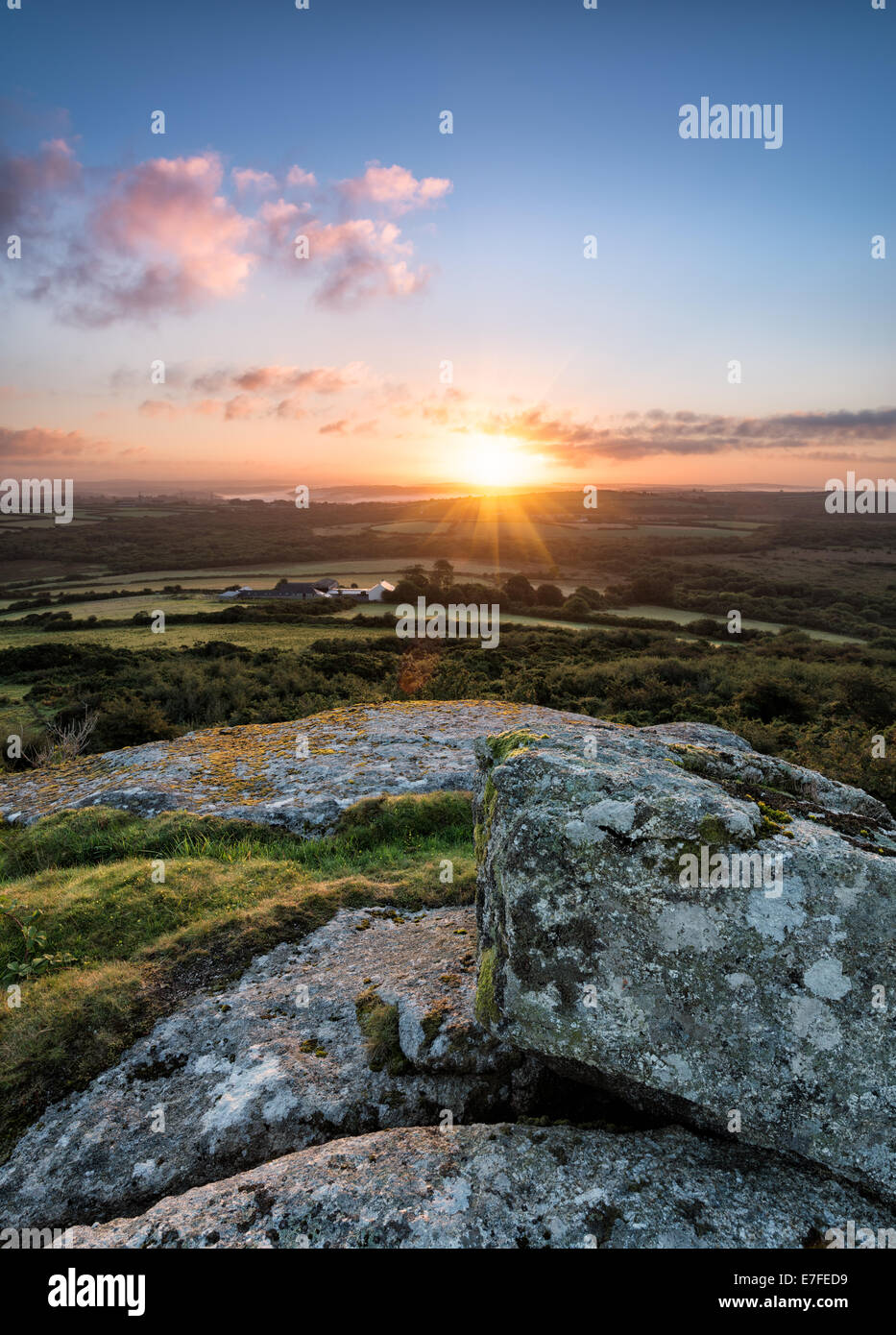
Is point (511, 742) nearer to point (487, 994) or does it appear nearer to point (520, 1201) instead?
point (487, 994)

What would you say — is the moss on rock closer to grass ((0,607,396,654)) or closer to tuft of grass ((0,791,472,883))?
tuft of grass ((0,791,472,883))

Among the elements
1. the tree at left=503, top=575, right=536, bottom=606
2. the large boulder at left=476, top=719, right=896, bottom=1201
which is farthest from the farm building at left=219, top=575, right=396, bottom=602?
the large boulder at left=476, top=719, right=896, bottom=1201

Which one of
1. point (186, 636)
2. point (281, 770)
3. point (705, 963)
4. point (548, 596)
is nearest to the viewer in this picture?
point (705, 963)

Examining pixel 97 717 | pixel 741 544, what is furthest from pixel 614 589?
pixel 97 717

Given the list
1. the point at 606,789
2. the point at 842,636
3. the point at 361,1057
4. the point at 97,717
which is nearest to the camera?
the point at 606,789

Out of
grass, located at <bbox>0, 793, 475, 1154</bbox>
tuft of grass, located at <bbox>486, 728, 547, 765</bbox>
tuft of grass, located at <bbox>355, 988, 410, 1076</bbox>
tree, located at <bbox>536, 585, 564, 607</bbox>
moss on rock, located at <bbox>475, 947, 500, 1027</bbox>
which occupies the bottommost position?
grass, located at <bbox>0, 793, 475, 1154</bbox>

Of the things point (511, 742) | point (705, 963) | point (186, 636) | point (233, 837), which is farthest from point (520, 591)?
point (705, 963)

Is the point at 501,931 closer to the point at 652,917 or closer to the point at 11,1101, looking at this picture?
the point at 652,917
